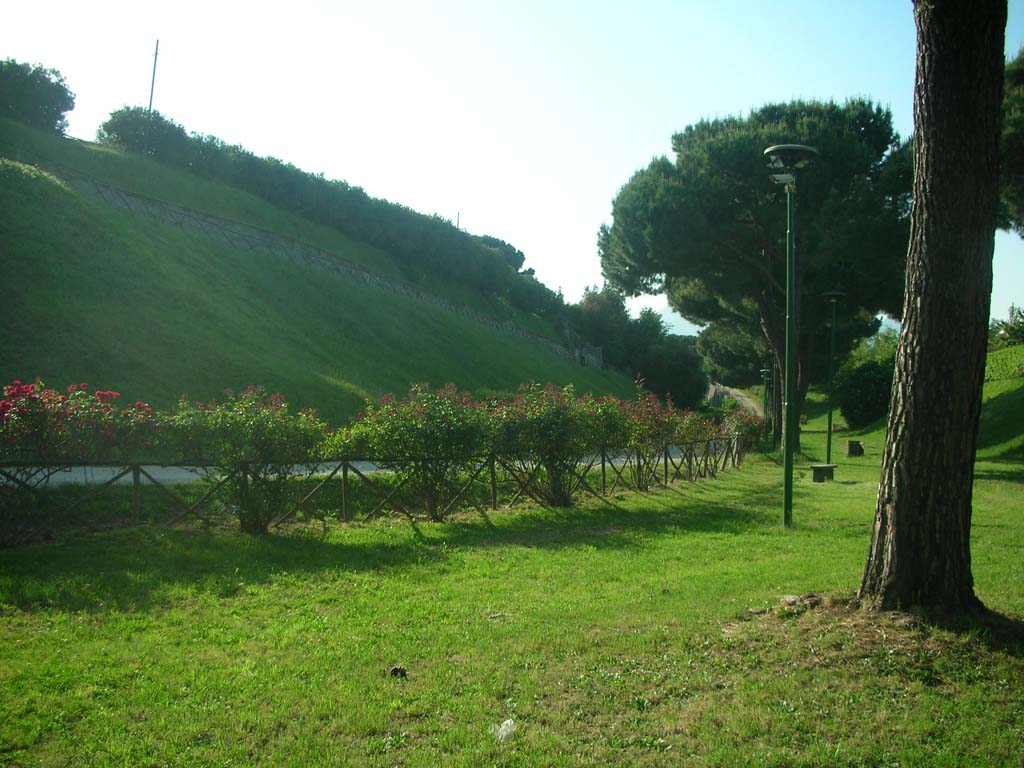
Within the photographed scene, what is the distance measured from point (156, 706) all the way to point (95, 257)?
22.1 metres

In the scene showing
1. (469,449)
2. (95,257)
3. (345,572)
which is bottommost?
(345,572)

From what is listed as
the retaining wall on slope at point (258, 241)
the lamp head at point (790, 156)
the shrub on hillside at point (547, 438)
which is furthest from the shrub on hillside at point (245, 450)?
the retaining wall on slope at point (258, 241)

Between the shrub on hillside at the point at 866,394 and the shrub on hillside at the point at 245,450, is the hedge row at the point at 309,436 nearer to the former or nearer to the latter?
the shrub on hillside at the point at 245,450

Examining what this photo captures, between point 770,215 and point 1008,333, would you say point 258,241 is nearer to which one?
point 770,215

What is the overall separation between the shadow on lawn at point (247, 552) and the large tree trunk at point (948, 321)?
428 cm

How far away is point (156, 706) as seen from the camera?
3.69m

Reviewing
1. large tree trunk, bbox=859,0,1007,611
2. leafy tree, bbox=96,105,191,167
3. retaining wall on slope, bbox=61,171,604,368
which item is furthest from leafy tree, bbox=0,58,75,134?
large tree trunk, bbox=859,0,1007,611

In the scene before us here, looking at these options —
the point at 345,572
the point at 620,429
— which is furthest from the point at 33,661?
the point at 620,429

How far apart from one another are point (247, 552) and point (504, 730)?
5.14 m

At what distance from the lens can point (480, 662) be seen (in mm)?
4344

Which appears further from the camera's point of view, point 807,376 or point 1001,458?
point 807,376

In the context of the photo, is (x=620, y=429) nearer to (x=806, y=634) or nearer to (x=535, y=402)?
(x=535, y=402)

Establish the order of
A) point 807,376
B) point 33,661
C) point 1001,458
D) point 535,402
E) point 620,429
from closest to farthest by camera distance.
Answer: point 33,661 < point 535,402 < point 620,429 < point 1001,458 < point 807,376

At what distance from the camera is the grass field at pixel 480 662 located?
130 inches
